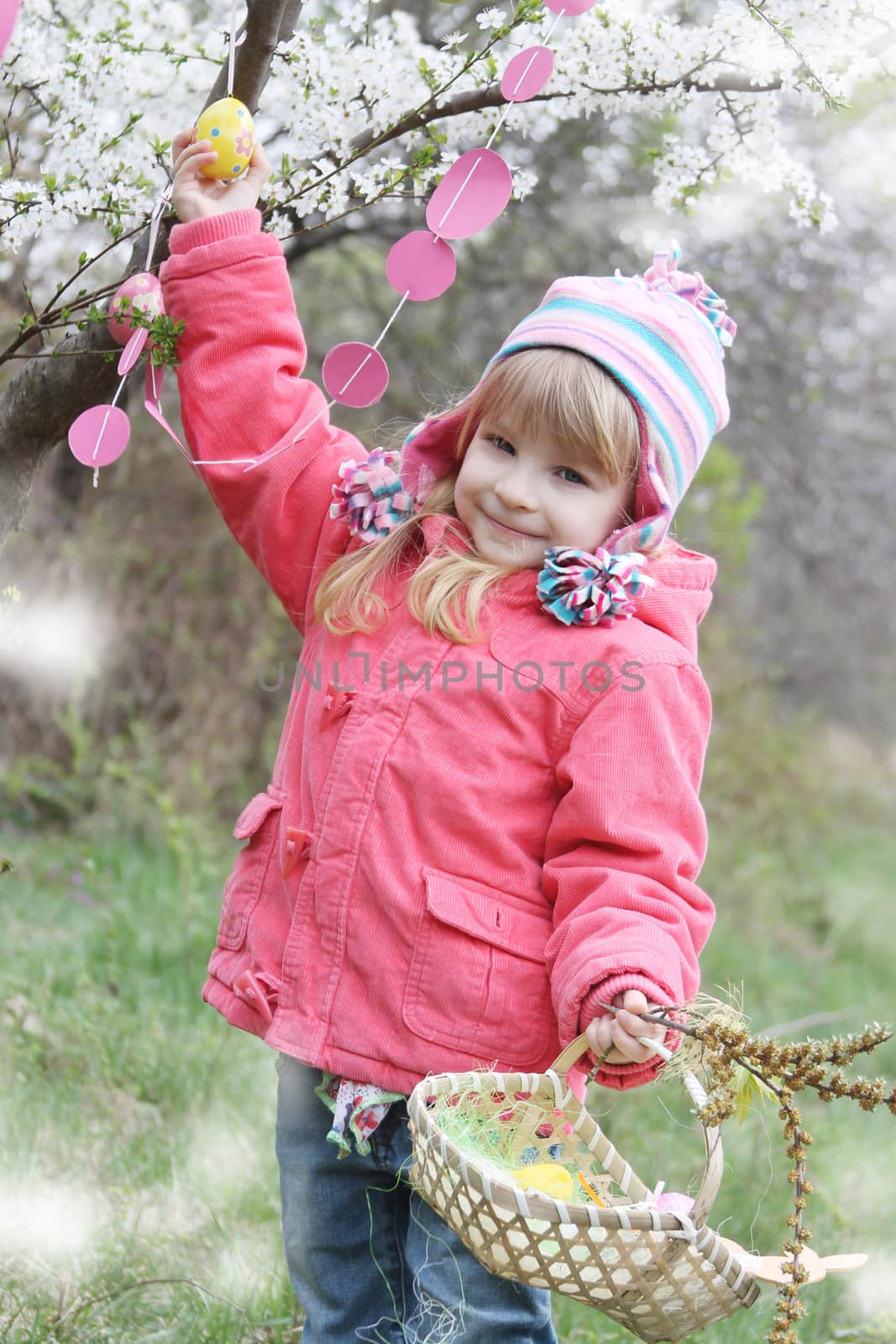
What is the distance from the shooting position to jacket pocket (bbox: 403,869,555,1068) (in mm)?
1731

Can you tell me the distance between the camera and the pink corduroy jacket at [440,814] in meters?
1.72

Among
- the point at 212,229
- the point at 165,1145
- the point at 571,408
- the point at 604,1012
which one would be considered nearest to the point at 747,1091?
the point at 604,1012

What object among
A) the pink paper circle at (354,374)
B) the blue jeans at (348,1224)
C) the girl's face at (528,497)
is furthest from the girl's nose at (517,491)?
the blue jeans at (348,1224)

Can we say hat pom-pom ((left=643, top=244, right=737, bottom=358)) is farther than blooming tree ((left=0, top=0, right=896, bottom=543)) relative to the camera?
Yes

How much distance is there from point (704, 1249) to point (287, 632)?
161 inches

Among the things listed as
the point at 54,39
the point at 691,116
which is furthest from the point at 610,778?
the point at 691,116

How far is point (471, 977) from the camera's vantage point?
1728 mm

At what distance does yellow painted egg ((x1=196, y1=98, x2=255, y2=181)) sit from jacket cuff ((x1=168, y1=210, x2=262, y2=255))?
0.05m

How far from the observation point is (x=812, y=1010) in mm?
4891

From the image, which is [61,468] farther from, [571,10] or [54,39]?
[571,10]

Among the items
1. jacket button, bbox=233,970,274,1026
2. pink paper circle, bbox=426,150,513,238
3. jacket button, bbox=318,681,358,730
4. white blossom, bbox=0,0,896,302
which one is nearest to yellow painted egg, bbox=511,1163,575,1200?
jacket button, bbox=233,970,274,1026

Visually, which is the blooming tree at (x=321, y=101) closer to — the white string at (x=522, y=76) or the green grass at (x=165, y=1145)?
the white string at (x=522, y=76)

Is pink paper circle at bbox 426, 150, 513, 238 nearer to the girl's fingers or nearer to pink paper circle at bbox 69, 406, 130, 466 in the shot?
the girl's fingers

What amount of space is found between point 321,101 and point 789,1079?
155 centimetres
